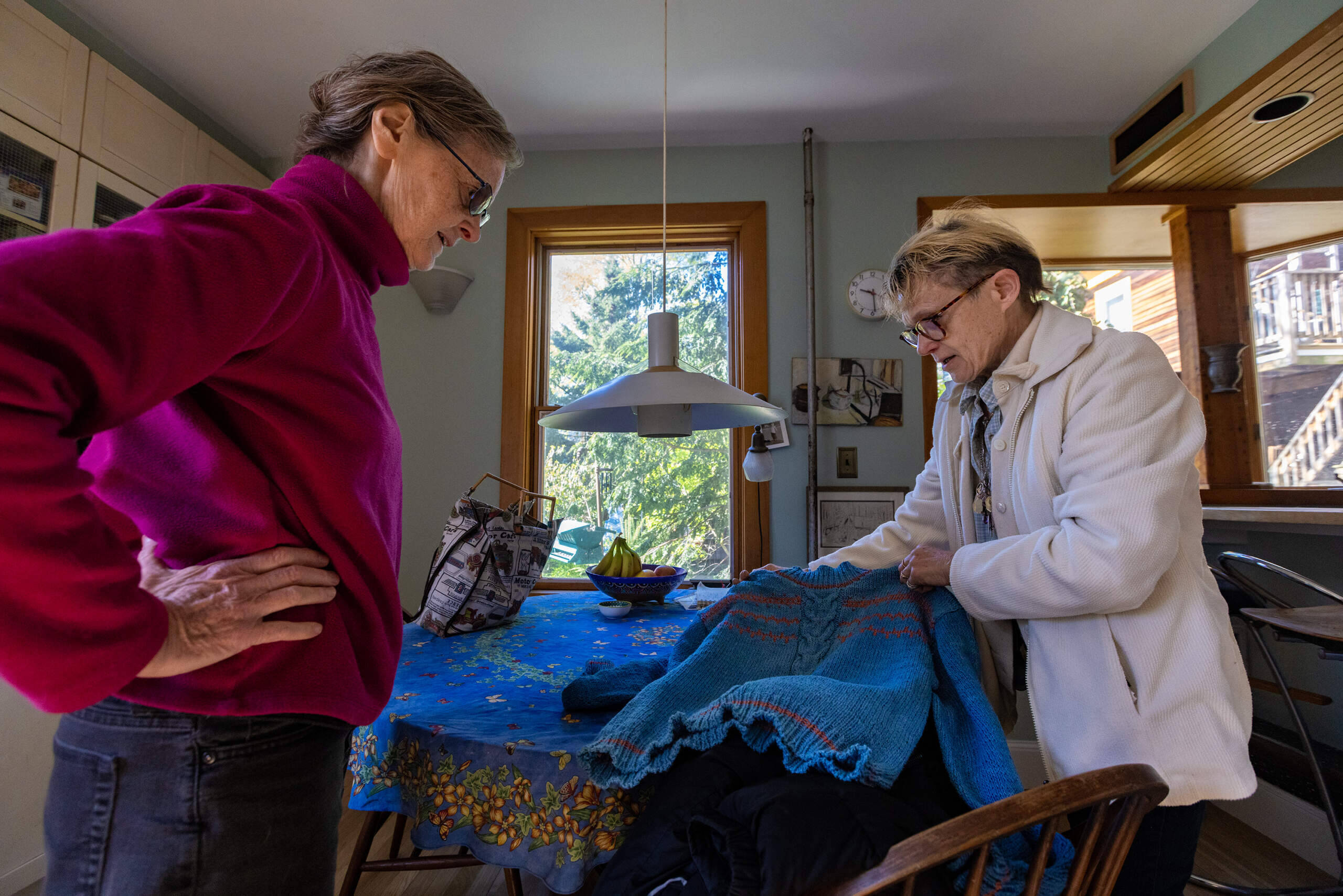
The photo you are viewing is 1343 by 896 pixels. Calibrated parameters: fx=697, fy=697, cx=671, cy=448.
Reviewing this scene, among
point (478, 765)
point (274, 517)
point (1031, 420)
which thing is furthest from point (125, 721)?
point (1031, 420)

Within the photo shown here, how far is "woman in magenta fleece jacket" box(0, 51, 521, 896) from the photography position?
50 centimetres

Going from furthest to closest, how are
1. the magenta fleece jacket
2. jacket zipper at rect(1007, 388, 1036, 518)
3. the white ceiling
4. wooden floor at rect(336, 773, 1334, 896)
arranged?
1. the white ceiling
2. wooden floor at rect(336, 773, 1334, 896)
3. jacket zipper at rect(1007, 388, 1036, 518)
4. the magenta fleece jacket

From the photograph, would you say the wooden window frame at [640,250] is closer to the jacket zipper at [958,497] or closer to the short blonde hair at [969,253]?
the jacket zipper at [958,497]

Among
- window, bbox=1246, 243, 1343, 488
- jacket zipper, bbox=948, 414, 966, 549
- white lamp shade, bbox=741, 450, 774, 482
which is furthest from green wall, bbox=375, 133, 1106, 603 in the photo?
jacket zipper, bbox=948, 414, 966, 549

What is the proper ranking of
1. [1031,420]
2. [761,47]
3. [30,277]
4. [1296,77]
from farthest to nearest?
[761,47] < [1296,77] < [1031,420] < [30,277]

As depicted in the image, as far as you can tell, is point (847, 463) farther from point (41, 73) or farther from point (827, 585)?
point (41, 73)

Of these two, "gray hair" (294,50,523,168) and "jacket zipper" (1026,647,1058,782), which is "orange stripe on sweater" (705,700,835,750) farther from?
"gray hair" (294,50,523,168)

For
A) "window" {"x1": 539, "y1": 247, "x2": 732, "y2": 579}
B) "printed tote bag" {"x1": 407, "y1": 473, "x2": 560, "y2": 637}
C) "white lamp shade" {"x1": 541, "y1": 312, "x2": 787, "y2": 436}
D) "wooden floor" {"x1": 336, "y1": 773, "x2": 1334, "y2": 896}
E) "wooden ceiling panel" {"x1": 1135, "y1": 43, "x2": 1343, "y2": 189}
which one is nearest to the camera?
"white lamp shade" {"x1": 541, "y1": 312, "x2": 787, "y2": 436}

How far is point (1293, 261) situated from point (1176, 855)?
3593 mm

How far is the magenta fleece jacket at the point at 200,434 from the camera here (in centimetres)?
49

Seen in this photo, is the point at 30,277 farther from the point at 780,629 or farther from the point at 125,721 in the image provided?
the point at 780,629

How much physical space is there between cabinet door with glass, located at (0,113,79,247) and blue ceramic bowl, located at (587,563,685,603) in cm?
205

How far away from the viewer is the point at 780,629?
130 cm

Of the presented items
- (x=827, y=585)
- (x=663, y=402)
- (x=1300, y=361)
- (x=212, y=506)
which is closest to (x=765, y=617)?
(x=827, y=585)
